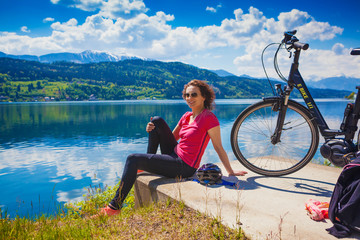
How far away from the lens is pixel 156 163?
3.59 metres

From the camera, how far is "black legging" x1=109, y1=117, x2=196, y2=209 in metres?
3.37

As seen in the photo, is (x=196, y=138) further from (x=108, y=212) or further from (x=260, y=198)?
(x=108, y=212)

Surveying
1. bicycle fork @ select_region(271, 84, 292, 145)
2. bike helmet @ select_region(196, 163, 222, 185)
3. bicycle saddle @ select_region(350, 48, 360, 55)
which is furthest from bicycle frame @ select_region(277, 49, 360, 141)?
bike helmet @ select_region(196, 163, 222, 185)

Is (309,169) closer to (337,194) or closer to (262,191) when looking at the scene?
(262,191)

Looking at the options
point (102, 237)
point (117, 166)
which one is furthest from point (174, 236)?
point (117, 166)

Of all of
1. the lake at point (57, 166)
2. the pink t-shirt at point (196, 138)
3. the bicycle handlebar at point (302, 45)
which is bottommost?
the lake at point (57, 166)

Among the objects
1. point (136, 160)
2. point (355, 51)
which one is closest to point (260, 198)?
point (136, 160)

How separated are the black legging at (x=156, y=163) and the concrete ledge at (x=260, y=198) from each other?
0.58 feet

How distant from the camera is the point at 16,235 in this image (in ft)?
8.66

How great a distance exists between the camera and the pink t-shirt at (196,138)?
3600 mm

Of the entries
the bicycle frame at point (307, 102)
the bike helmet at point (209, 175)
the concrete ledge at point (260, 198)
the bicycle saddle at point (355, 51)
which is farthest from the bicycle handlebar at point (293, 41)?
the bike helmet at point (209, 175)

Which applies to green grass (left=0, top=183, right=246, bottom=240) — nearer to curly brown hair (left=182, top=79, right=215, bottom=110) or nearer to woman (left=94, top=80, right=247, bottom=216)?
woman (left=94, top=80, right=247, bottom=216)

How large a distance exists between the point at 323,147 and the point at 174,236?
2580mm

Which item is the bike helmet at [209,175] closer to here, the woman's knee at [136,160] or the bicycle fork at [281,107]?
the woman's knee at [136,160]
